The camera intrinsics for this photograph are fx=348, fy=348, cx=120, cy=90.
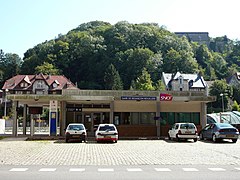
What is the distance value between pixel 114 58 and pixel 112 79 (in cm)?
1153

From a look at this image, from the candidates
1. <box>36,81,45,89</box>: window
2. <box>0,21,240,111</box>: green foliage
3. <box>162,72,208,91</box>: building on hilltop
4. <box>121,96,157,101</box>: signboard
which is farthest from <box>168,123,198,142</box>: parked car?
<box>36,81,45,89</box>: window

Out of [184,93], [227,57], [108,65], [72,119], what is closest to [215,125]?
[184,93]

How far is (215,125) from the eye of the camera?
25906 mm

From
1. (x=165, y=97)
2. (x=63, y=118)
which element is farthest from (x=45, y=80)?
(x=165, y=97)

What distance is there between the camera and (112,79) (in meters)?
101

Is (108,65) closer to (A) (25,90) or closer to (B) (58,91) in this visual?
(B) (58,91)

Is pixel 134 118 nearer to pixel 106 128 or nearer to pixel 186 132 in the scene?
pixel 186 132

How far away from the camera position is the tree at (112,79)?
98.6 meters

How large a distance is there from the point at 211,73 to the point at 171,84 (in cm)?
3014

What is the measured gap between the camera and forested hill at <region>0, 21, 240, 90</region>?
103500 millimetres

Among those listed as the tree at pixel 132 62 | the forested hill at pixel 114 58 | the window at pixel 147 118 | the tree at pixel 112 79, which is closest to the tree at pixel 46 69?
the forested hill at pixel 114 58

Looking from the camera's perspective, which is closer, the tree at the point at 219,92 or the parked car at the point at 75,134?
the parked car at the point at 75,134

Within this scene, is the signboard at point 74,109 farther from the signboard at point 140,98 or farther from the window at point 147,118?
the window at point 147,118

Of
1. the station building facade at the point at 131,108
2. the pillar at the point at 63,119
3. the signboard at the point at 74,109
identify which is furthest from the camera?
the signboard at the point at 74,109
